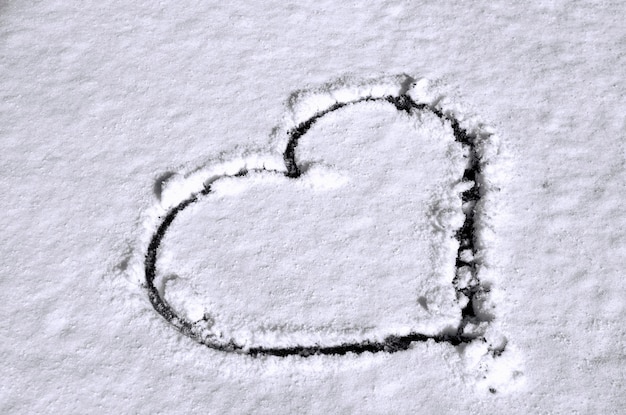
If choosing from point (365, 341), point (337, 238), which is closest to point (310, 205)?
point (337, 238)

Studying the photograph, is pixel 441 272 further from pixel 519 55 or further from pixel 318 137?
pixel 519 55

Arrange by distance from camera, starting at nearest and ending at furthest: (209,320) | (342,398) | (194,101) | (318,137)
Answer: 1. (342,398)
2. (209,320)
3. (318,137)
4. (194,101)

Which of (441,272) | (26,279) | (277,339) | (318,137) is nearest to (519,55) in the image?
(318,137)

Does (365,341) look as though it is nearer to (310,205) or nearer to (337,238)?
(337,238)
